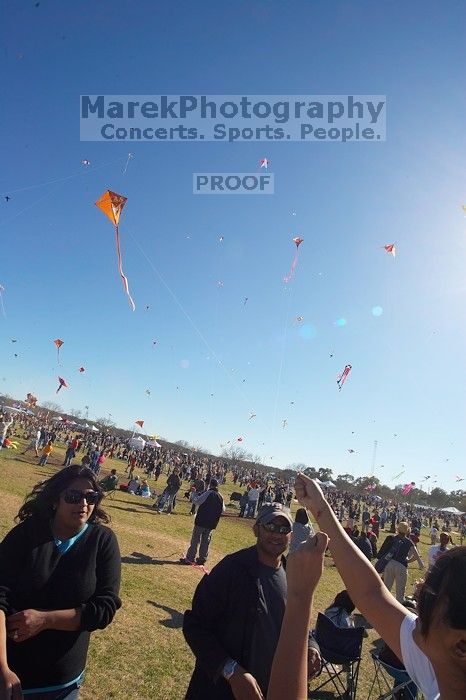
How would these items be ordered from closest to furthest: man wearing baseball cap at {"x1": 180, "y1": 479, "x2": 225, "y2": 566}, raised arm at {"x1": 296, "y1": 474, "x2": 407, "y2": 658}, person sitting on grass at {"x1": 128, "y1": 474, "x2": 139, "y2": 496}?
raised arm at {"x1": 296, "y1": 474, "x2": 407, "y2": 658}
man wearing baseball cap at {"x1": 180, "y1": 479, "x2": 225, "y2": 566}
person sitting on grass at {"x1": 128, "y1": 474, "x2": 139, "y2": 496}

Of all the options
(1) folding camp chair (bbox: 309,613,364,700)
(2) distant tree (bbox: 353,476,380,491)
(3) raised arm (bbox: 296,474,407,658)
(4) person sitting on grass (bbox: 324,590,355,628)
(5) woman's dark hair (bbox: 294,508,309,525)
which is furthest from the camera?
(2) distant tree (bbox: 353,476,380,491)

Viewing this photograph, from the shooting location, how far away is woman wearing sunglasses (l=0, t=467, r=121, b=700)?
257cm

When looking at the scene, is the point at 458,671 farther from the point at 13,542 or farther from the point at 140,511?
the point at 140,511

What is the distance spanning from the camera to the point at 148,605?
23.8ft

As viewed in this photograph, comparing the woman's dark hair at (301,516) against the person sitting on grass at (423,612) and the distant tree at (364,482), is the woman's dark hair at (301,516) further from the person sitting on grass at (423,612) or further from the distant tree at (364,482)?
the distant tree at (364,482)

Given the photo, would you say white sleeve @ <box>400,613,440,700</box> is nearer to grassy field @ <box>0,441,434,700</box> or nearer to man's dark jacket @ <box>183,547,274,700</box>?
man's dark jacket @ <box>183,547,274,700</box>

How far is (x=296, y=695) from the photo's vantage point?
125cm

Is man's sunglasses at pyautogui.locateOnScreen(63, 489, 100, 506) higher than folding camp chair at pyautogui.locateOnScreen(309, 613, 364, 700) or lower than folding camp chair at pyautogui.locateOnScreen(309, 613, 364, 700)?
higher

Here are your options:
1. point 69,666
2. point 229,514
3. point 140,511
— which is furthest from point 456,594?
point 229,514

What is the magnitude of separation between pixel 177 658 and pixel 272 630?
4102mm

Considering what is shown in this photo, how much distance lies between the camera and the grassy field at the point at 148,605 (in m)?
4.93

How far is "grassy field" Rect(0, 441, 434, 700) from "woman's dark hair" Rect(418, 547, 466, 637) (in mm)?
4726

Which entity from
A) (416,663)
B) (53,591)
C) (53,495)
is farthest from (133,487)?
(416,663)

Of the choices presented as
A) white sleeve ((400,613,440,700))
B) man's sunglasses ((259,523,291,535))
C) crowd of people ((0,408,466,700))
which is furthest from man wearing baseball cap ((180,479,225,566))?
white sleeve ((400,613,440,700))
